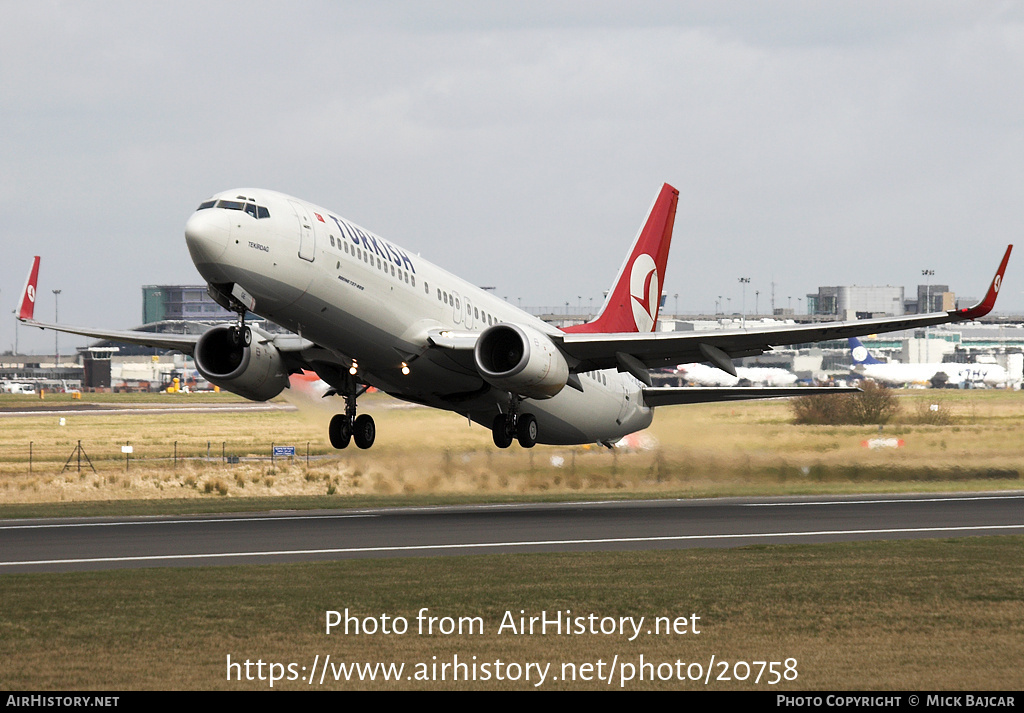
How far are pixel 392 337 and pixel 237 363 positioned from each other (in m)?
5.34

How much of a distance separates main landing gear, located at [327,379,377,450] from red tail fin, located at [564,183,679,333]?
369 inches

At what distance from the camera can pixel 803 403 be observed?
240 ft

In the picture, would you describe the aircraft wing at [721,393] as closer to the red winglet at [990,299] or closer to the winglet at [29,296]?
the red winglet at [990,299]

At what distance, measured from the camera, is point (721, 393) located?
41.2 metres

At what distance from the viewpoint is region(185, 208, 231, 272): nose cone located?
25938 mm

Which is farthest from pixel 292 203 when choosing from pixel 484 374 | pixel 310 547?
pixel 310 547

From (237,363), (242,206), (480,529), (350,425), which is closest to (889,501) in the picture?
(480,529)

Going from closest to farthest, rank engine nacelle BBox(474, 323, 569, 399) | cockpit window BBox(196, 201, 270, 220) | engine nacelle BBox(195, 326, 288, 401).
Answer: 1. cockpit window BBox(196, 201, 270, 220)
2. engine nacelle BBox(474, 323, 569, 399)
3. engine nacelle BBox(195, 326, 288, 401)

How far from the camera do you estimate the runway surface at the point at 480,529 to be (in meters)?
28.9

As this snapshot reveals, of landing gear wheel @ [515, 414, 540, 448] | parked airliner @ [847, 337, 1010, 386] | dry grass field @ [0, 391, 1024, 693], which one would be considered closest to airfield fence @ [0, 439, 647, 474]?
dry grass field @ [0, 391, 1024, 693]

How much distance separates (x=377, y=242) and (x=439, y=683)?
16702 millimetres

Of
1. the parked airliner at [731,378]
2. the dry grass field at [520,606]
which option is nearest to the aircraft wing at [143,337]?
the dry grass field at [520,606]

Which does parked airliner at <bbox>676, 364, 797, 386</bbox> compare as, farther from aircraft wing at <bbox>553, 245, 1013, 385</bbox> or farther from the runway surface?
aircraft wing at <bbox>553, 245, 1013, 385</bbox>

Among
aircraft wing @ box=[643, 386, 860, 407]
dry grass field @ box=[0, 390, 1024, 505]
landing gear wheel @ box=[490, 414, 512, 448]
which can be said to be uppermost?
aircraft wing @ box=[643, 386, 860, 407]
